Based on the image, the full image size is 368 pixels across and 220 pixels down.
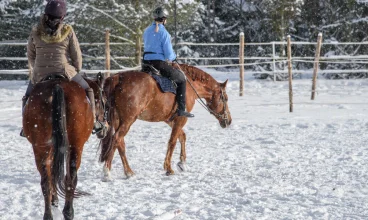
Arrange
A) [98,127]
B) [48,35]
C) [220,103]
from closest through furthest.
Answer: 1. [48,35]
2. [98,127]
3. [220,103]

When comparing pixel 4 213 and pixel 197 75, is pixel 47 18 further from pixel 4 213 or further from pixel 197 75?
pixel 197 75

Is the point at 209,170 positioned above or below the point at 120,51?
below

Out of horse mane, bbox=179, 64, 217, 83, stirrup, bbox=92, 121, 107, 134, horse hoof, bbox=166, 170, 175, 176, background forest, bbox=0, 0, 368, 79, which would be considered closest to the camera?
stirrup, bbox=92, 121, 107, 134

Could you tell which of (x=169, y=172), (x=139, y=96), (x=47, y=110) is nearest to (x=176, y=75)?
(x=139, y=96)

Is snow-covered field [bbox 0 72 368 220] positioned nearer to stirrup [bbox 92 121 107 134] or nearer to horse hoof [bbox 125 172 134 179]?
horse hoof [bbox 125 172 134 179]

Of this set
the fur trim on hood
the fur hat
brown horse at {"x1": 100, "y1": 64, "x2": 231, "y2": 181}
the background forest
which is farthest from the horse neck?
the background forest

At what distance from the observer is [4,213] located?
16.2 feet

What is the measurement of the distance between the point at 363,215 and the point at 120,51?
51.8 ft

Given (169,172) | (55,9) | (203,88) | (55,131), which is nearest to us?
(55,131)

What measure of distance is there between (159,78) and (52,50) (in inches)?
85.0

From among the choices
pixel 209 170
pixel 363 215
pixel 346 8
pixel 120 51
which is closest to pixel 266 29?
pixel 346 8

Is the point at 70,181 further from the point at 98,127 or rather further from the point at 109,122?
the point at 109,122

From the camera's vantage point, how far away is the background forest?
63.0 feet

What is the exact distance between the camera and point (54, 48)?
16.0 feet
